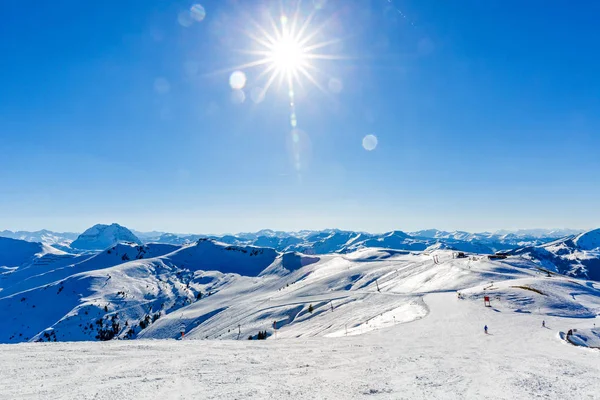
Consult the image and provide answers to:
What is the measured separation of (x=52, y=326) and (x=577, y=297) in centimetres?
22124

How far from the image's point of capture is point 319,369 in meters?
19.3

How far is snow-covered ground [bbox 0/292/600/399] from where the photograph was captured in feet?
51.4

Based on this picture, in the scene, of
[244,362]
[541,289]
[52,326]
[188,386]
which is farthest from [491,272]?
[52,326]

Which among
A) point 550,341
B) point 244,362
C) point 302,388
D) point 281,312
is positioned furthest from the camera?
point 281,312

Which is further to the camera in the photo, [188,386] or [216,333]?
[216,333]

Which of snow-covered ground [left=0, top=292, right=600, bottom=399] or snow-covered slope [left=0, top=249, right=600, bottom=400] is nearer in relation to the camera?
snow-covered ground [left=0, top=292, right=600, bottom=399]

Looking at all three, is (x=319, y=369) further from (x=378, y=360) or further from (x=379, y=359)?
(x=379, y=359)

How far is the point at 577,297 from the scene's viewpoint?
4641cm

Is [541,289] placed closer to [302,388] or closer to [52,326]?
[302,388]

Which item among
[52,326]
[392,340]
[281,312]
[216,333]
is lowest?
[52,326]

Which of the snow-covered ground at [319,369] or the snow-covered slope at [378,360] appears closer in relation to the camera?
the snow-covered ground at [319,369]

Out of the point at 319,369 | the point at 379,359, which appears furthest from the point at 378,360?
the point at 319,369

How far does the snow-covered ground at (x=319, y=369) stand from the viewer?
51.4 feet

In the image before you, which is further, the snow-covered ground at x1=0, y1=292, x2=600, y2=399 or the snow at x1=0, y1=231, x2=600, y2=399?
the snow at x1=0, y1=231, x2=600, y2=399
